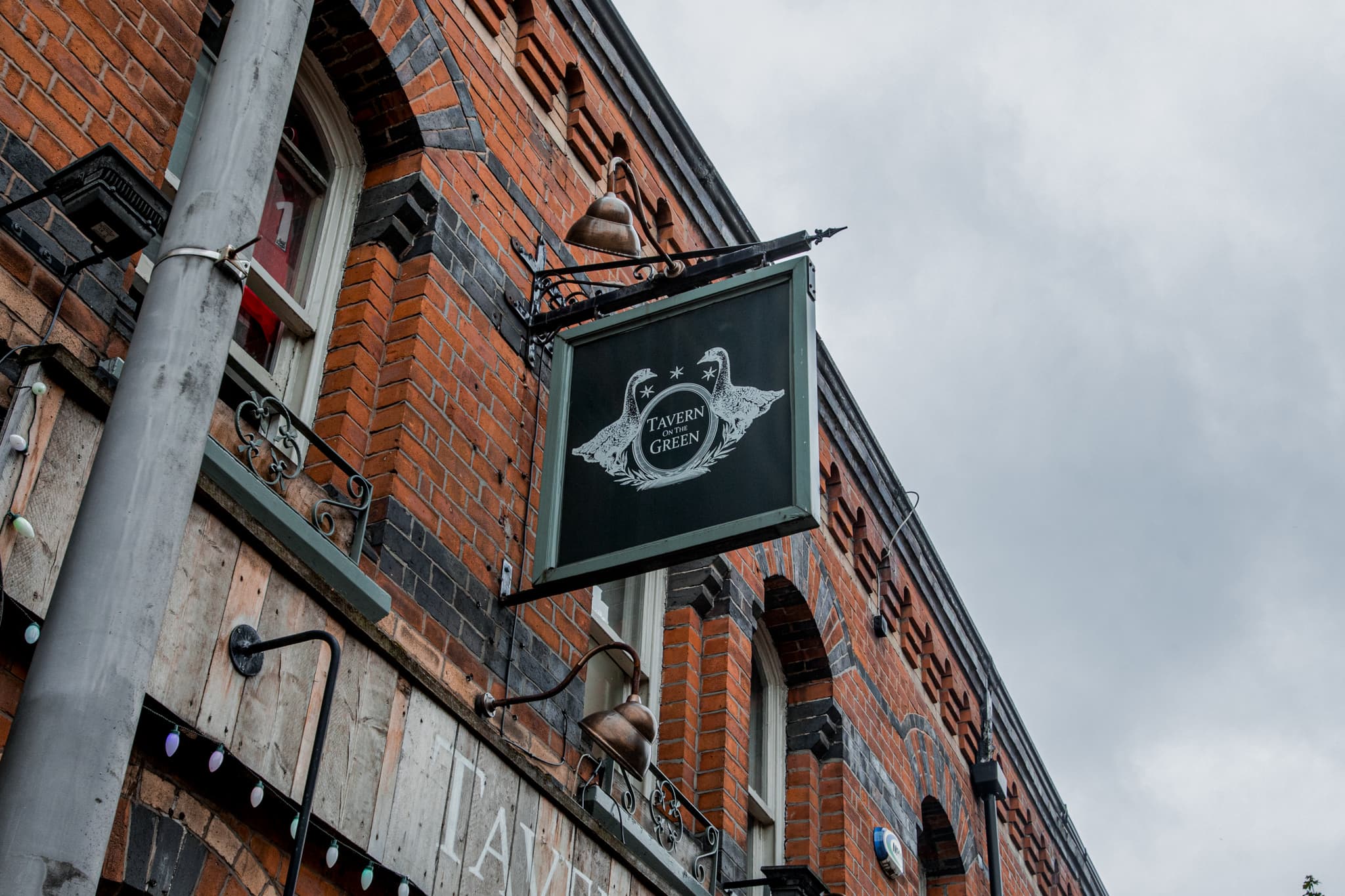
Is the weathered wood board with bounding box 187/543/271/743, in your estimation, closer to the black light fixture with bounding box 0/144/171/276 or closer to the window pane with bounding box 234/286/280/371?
the black light fixture with bounding box 0/144/171/276

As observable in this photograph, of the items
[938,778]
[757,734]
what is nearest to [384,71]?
[757,734]

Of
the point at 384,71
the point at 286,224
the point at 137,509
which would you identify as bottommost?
the point at 137,509

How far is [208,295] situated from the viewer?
3.38 m

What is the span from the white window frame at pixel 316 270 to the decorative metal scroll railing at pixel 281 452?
323mm

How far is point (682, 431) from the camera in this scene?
6738 mm

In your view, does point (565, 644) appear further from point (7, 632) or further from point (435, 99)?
point (7, 632)

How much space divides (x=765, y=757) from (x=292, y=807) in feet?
20.0

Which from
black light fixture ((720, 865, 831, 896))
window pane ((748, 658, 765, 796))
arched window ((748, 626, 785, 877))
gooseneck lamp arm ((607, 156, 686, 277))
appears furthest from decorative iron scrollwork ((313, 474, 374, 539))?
window pane ((748, 658, 765, 796))

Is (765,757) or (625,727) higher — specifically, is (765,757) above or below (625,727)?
above

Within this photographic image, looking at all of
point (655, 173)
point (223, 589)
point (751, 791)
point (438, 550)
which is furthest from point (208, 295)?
point (751, 791)

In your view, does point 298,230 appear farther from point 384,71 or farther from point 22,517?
point 22,517

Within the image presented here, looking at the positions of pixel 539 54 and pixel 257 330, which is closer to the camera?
pixel 257 330

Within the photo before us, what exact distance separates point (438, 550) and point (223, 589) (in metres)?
1.72

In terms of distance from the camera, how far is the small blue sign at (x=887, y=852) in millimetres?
10758
